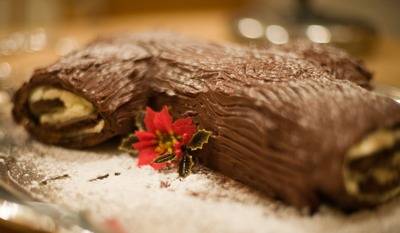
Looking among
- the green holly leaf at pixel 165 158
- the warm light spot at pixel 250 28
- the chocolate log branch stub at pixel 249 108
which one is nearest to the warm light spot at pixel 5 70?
the chocolate log branch stub at pixel 249 108

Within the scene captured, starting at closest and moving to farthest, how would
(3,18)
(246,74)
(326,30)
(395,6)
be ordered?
(246,74) < (326,30) < (3,18) < (395,6)

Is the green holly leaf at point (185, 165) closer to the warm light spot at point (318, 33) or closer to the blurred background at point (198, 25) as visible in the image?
the blurred background at point (198, 25)

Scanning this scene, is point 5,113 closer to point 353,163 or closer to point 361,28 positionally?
point 353,163

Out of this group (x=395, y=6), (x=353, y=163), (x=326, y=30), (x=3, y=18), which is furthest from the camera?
(x=395, y=6)

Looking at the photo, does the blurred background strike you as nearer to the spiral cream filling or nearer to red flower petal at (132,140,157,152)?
the spiral cream filling

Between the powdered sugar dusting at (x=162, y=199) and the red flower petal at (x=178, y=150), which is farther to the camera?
the red flower petal at (x=178, y=150)

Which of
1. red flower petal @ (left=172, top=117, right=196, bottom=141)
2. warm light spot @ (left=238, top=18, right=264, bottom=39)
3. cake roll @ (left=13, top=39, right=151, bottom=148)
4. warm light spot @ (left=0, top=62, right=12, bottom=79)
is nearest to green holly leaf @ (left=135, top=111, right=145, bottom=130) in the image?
cake roll @ (left=13, top=39, right=151, bottom=148)

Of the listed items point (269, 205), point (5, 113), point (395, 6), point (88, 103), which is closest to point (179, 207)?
point (269, 205)
